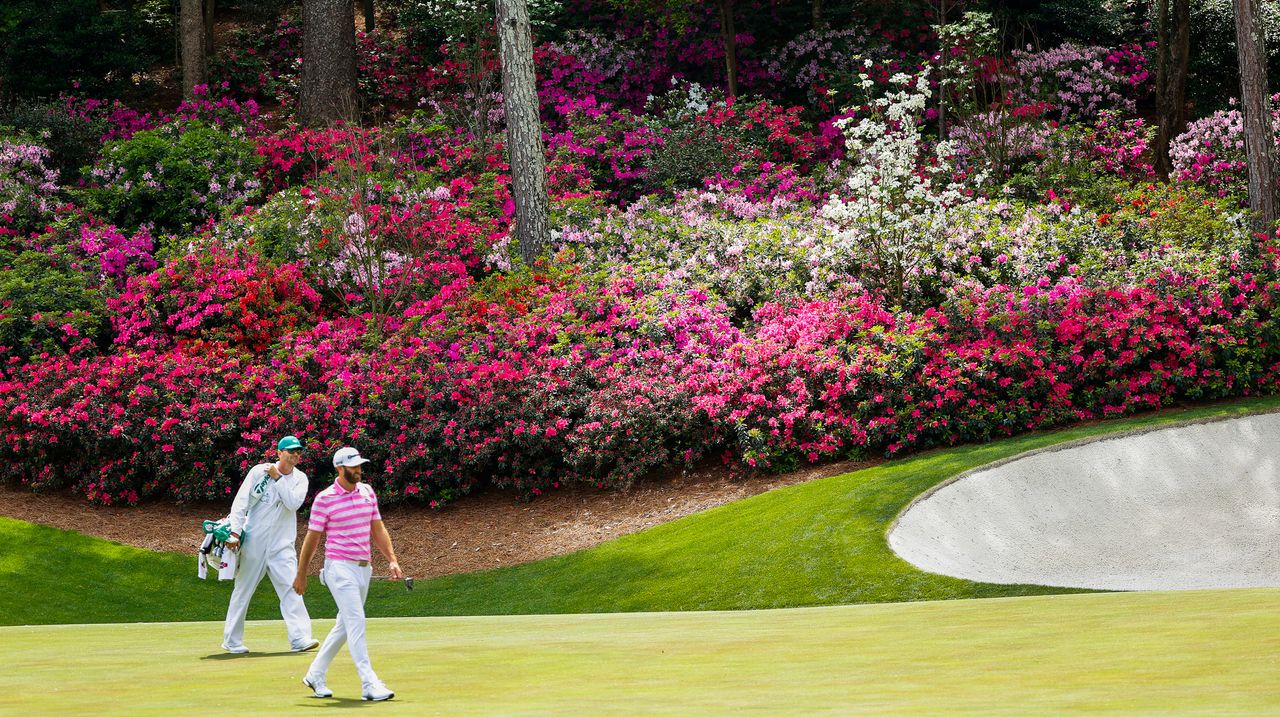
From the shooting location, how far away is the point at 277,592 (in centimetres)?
945

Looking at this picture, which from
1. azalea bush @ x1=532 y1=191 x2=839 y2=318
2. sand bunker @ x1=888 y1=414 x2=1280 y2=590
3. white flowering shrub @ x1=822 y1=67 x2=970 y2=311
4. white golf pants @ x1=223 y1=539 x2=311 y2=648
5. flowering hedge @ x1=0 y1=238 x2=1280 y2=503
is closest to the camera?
white golf pants @ x1=223 y1=539 x2=311 y2=648

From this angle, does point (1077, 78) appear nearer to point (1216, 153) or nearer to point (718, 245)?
point (1216, 153)

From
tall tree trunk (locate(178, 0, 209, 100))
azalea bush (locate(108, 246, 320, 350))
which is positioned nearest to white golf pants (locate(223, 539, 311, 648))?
azalea bush (locate(108, 246, 320, 350))

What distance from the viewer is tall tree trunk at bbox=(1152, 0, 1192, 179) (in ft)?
79.8

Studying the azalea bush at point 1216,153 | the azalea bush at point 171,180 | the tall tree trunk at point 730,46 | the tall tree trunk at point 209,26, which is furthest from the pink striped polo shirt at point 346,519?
the tall tree trunk at point 209,26

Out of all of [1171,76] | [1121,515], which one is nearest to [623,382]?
[1121,515]

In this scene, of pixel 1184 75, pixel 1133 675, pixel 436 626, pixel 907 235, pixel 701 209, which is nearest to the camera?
pixel 1133 675

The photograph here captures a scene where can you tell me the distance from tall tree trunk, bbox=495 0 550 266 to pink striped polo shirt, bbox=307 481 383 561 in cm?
1265

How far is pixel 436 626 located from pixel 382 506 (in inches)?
256

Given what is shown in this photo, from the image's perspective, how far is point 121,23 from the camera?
28375mm

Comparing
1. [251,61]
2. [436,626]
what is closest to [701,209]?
[436,626]

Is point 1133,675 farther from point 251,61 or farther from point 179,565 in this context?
point 251,61

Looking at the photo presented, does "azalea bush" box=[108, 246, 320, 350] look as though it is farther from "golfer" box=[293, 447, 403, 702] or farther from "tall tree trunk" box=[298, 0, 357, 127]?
"golfer" box=[293, 447, 403, 702]

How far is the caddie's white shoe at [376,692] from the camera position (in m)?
6.64
